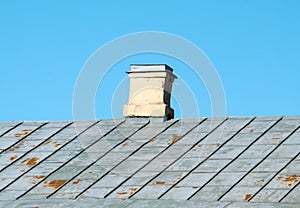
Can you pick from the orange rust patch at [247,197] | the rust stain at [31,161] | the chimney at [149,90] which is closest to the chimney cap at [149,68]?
the chimney at [149,90]

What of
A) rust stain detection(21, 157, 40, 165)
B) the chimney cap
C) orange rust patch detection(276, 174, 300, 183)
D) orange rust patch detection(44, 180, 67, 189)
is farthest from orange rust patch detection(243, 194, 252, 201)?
the chimney cap

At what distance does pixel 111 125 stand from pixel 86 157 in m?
1.76

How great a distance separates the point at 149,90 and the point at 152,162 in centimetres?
302

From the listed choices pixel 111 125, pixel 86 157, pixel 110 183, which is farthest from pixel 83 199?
pixel 111 125

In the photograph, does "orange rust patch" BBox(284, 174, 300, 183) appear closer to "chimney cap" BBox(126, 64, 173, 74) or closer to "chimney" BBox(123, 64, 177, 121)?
"chimney" BBox(123, 64, 177, 121)

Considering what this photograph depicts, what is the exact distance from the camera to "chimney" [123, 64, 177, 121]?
22.0m

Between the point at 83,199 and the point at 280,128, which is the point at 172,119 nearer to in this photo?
the point at 280,128

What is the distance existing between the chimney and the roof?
0.34 meters

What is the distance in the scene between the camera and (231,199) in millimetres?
17344

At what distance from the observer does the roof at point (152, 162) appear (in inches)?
703

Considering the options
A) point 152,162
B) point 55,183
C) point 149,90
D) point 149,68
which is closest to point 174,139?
point 152,162

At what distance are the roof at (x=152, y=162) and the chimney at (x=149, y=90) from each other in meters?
0.34

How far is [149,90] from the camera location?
22.2 metres

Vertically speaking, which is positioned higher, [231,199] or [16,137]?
[16,137]
